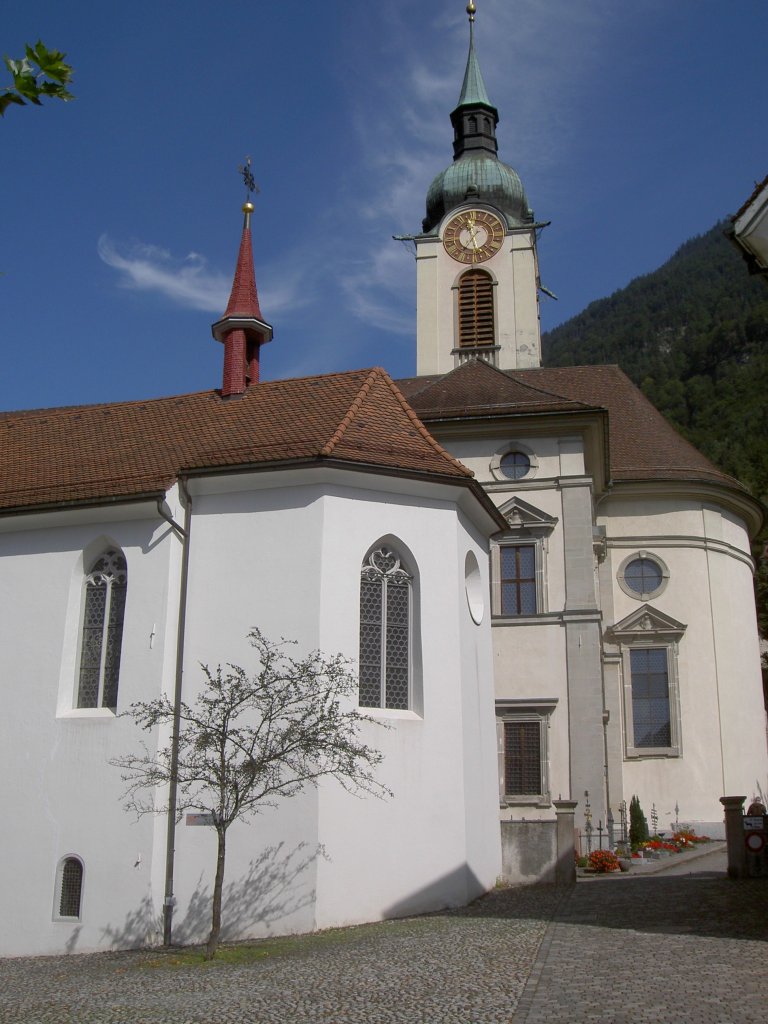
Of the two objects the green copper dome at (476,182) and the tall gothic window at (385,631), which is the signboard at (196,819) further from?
the green copper dome at (476,182)

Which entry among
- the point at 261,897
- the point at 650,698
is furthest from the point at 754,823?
the point at 650,698

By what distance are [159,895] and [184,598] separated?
423 cm

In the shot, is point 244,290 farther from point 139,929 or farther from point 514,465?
point 139,929

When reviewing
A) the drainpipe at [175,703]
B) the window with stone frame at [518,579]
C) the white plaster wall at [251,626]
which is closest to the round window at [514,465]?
the window with stone frame at [518,579]

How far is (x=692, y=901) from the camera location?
45.8 ft

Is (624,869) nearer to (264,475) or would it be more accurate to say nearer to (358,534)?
(358,534)

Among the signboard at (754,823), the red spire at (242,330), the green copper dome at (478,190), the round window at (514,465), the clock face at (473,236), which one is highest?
the green copper dome at (478,190)

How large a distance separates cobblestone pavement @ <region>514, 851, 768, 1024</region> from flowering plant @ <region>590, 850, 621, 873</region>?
3338 millimetres

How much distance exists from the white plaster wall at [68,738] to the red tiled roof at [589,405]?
33.1ft

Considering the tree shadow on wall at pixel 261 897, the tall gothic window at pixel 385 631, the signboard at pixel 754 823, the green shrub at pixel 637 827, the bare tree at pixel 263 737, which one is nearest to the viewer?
the bare tree at pixel 263 737

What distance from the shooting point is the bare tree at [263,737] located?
43.0ft

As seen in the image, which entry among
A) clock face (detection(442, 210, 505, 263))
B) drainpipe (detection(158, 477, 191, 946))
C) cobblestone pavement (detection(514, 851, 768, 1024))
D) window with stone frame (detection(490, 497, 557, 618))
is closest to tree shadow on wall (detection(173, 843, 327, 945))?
drainpipe (detection(158, 477, 191, 946))

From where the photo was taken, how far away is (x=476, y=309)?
116ft

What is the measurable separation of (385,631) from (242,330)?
298 inches
